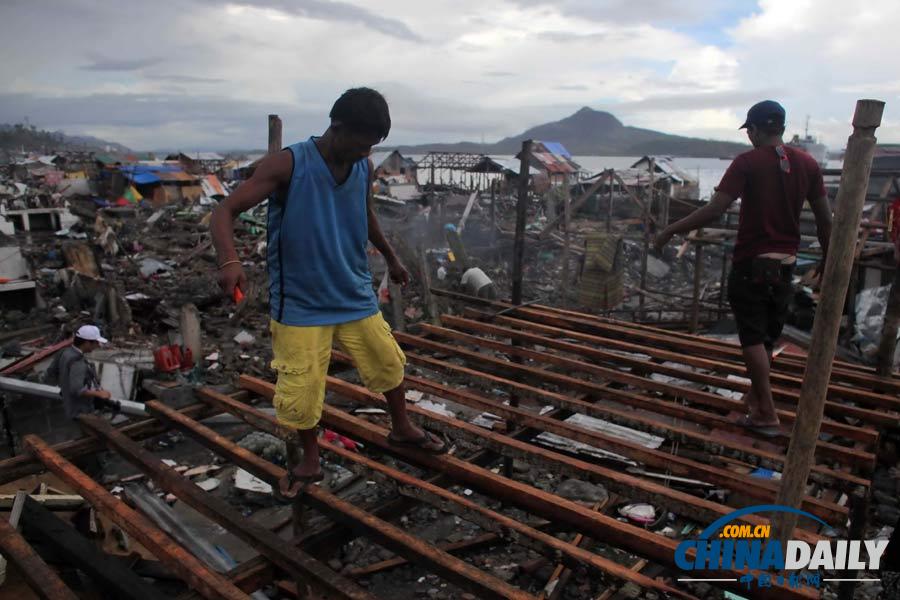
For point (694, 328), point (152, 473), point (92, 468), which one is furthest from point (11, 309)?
point (694, 328)

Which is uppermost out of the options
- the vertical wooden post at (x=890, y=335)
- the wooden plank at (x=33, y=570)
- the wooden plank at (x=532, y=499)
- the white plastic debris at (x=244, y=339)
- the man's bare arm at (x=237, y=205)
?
the man's bare arm at (x=237, y=205)

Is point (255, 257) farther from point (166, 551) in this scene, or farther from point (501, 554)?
point (166, 551)

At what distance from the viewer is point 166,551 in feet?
7.32

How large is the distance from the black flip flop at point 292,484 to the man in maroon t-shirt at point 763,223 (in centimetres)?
221

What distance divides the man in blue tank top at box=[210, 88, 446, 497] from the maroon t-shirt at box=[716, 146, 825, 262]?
6.37 feet

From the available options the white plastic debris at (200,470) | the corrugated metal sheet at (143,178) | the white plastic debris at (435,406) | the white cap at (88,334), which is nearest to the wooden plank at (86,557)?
the white cap at (88,334)

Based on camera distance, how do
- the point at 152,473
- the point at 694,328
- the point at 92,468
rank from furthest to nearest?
the point at 694,328, the point at 92,468, the point at 152,473

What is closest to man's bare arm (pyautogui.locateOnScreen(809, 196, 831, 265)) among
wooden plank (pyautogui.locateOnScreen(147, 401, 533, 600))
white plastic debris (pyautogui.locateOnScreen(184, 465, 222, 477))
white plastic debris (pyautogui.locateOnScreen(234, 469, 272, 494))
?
wooden plank (pyautogui.locateOnScreen(147, 401, 533, 600))

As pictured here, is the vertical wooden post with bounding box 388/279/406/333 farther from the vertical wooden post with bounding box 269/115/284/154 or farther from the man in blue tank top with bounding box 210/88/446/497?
the man in blue tank top with bounding box 210/88/446/497

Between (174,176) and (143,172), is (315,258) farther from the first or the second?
(143,172)

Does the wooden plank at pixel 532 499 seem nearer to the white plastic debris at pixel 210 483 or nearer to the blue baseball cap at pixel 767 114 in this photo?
the blue baseball cap at pixel 767 114

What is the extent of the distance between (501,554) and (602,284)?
9.42m

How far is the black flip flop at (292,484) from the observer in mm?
2627

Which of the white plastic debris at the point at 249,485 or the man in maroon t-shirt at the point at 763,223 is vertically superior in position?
the man in maroon t-shirt at the point at 763,223
